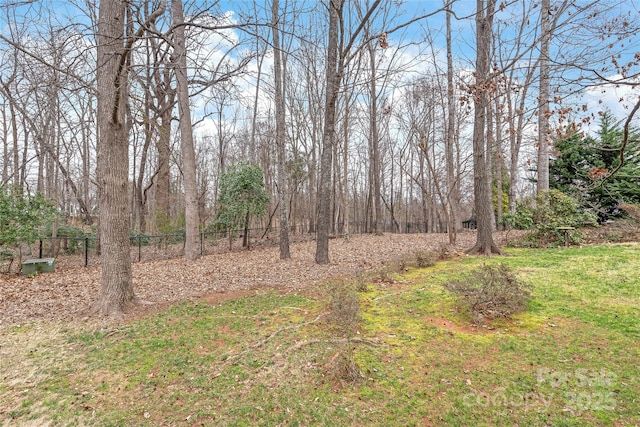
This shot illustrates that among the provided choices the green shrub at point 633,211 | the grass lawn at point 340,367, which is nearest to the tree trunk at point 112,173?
the grass lawn at point 340,367

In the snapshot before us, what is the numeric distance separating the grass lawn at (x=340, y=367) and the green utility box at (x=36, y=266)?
4608 mm

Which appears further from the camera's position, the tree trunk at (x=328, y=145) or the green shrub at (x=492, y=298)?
the tree trunk at (x=328, y=145)

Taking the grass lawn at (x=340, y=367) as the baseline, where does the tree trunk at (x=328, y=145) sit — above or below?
above

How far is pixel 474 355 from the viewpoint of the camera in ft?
10.2

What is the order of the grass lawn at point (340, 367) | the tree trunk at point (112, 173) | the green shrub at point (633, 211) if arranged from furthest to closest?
the green shrub at point (633, 211) < the tree trunk at point (112, 173) < the grass lawn at point (340, 367)

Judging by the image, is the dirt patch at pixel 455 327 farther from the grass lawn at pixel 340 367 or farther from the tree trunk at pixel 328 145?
the tree trunk at pixel 328 145

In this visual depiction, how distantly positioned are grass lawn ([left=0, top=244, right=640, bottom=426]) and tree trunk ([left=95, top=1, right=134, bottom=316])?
0.65 m

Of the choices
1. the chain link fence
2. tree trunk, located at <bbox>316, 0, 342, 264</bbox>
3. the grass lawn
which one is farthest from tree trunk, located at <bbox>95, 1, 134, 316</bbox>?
the chain link fence

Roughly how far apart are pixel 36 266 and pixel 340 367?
8.64m

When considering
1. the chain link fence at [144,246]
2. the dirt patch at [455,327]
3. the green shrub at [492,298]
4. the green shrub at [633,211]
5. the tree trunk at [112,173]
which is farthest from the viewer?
the green shrub at [633,211]

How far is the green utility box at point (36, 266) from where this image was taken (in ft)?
25.3

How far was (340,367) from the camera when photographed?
2.84 m

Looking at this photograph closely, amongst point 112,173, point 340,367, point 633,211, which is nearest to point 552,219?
point 633,211

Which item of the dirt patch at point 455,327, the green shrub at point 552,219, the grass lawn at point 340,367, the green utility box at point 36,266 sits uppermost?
the green shrub at point 552,219
